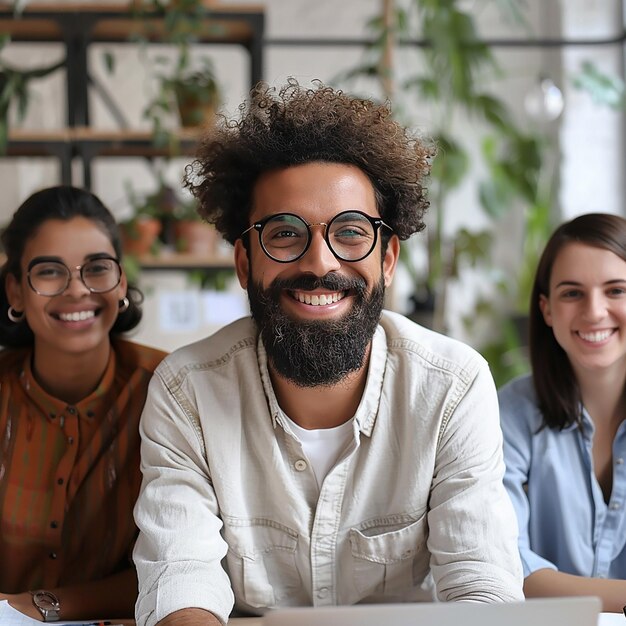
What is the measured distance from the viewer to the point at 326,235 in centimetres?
154

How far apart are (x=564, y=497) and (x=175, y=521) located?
83 centimetres

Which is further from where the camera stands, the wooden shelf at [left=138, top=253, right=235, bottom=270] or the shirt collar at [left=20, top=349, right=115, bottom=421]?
the wooden shelf at [left=138, top=253, right=235, bottom=270]

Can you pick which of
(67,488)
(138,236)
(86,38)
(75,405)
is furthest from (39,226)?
(86,38)

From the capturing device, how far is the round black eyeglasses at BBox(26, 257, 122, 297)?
1878mm

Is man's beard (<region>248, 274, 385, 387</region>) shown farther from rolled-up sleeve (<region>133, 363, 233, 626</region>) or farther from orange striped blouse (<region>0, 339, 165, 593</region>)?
orange striped blouse (<region>0, 339, 165, 593</region>)

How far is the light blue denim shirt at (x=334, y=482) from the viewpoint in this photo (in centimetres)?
155

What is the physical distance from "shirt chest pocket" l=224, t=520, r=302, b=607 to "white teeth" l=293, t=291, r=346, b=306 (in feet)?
1.34

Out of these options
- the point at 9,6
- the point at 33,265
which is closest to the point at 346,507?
the point at 33,265

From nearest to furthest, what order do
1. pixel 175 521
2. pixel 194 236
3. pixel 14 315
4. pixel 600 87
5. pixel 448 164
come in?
pixel 175 521, pixel 14 315, pixel 194 236, pixel 448 164, pixel 600 87

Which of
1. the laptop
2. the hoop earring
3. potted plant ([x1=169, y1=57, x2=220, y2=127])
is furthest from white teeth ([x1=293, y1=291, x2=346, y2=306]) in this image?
potted plant ([x1=169, y1=57, x2=220, y2=127])

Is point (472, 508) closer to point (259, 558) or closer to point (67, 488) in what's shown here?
point (259, 558)

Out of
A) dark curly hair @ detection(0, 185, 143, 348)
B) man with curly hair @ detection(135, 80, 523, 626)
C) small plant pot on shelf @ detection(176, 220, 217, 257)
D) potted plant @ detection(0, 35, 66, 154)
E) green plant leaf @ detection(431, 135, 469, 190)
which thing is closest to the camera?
man with curly hair @ detection(135, 80, 523, 626)

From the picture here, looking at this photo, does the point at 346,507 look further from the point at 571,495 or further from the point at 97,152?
the point at 97,152

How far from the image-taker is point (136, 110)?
465 centimetres
